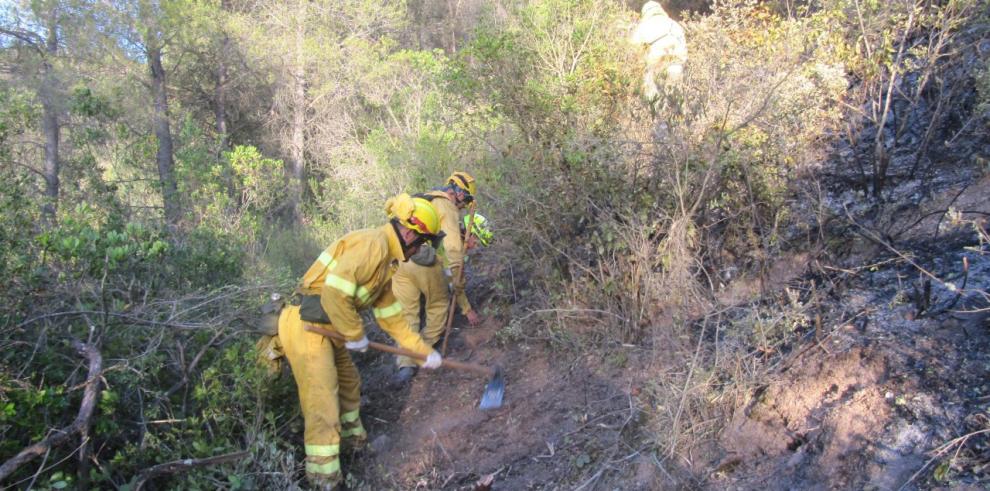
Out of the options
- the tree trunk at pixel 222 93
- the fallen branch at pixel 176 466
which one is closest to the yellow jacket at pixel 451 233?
the fallen branch at pixel 176 466

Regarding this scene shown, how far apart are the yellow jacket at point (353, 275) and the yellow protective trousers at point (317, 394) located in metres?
0.24

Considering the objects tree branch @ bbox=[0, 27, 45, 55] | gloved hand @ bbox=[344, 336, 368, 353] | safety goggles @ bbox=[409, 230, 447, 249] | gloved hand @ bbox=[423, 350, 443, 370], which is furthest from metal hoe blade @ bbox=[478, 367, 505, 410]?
tree branch @ bbox=[0, 27, 45, 55]

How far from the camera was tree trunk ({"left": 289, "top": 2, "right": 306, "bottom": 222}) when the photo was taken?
49.3 ft

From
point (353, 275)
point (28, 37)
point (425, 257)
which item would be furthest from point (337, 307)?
point (28, 37)

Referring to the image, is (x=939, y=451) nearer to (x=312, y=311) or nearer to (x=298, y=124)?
(x=312, y=311)

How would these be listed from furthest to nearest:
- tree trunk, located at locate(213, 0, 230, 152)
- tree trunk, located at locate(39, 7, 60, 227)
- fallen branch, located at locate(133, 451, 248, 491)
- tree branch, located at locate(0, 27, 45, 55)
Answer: tree trunk, located at locate(213, 0, 230, 152)
tree trunk, located at locate(39, 7, 60, 227)
tree branch, located at locate(0, 27, 45, 55)
fallen branch, located at locate(133, 451, 248, 491)

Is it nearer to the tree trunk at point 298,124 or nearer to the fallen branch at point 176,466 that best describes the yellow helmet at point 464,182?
the fallen branch at point 176,466

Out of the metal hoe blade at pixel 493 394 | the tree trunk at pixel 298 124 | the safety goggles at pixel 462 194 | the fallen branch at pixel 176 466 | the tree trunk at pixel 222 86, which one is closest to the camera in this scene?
the fallen branch at pixel 176 466

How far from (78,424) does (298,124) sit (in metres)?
13.8

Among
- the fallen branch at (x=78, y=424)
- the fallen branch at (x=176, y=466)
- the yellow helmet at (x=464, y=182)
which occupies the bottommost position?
the fallen branch at (x=176, y=466)

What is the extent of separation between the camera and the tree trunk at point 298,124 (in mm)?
15023

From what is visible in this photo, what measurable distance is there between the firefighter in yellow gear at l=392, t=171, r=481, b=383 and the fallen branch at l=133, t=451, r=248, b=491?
2.13m

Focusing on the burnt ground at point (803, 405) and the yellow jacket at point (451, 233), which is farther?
the yellow jacket at point (451, 233)

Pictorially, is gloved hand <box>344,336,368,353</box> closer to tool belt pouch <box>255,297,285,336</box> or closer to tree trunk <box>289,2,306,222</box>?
tool belt pouch <box>255,297,285,336</box>
